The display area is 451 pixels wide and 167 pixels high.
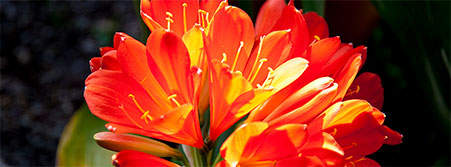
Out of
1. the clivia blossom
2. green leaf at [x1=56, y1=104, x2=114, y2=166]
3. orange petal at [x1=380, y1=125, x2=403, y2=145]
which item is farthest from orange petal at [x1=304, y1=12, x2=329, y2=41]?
green leaf at [x1=56, y1=104, x2=114, y2=166]

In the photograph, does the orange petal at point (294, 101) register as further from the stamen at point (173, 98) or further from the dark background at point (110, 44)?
the dark background at point (110, 44)

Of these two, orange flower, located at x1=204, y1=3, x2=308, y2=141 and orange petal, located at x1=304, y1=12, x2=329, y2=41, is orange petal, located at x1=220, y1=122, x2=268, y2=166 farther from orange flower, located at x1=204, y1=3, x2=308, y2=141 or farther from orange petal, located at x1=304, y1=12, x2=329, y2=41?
orange petal, located at x1=304, y1=12, x2=329, y2=41

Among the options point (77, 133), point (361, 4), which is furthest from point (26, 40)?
point (361, 4)

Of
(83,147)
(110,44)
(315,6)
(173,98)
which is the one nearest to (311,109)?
(173,98)

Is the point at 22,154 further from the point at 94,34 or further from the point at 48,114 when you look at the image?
the point at 94,34

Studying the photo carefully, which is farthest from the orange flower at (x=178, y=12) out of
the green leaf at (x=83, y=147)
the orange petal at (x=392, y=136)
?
the green leaf at (x=83, y=147)

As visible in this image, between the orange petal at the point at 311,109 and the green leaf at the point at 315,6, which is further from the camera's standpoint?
the green leaf at the point at 315,6

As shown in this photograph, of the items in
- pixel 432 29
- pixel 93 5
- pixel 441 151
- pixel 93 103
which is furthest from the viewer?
pixel 93 5

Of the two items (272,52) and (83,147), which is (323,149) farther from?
(83,147)
